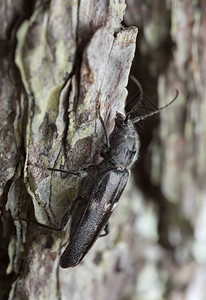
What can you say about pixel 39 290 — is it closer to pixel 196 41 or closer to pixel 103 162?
pixel 103 162

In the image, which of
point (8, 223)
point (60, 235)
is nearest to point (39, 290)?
point (60, 235)

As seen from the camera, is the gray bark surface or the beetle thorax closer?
the gray bark surface

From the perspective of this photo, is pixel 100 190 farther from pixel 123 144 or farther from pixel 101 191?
pixel 123 144

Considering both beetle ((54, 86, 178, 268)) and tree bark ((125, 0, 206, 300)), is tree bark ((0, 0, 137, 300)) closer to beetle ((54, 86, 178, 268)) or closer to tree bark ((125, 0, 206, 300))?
beetle ((54, 86, 178, 268))

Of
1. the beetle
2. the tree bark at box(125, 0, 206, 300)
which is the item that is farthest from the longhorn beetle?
the tree bark at box(125, 0, 206, 300)

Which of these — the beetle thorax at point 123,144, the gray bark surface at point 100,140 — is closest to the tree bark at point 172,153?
the gray bark surface at point 100,140

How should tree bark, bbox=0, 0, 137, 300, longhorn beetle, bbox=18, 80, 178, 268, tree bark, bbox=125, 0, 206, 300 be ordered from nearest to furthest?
tree bark, bbox=0, 0, 137, 300 < longhorn beetle, bbox=18, 80, 178, 268 < tree bark, bbox=125, 0, 206, 300

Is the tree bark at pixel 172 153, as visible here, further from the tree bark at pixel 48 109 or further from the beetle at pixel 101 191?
the tree bark at pixel 48 109

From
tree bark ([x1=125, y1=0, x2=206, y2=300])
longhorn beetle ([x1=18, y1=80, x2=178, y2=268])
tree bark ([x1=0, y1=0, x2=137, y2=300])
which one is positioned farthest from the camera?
tree bark ([x1=125, y1=0, x2=206, y2=300])
